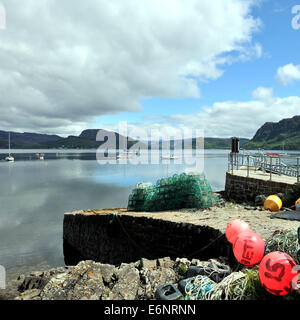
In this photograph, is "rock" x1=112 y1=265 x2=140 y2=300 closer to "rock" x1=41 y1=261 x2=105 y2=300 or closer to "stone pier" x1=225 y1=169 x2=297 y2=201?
"rock" x1=41 y1=261 x2=105 y2=300

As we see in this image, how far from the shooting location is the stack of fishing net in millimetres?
10016

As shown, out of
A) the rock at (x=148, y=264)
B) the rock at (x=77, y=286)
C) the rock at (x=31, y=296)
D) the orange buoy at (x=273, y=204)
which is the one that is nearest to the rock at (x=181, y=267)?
the rock at (x=148, y=264)

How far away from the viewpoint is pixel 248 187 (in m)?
12.5

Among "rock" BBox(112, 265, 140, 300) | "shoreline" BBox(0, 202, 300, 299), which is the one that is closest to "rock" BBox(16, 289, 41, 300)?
"shoreline" BBox(0, 202, 300, 299)

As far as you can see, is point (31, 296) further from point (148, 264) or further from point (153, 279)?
point (148, 264)

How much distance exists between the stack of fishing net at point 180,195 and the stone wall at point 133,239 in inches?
71.6

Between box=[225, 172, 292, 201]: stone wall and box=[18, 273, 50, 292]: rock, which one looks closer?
box=[18, 273, 50, 292]: rock

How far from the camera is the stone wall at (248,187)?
10867mm

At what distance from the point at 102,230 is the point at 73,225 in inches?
103

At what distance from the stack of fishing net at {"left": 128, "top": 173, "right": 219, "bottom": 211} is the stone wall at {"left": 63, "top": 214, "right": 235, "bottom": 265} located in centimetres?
182

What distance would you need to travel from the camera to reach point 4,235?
1530 cm
